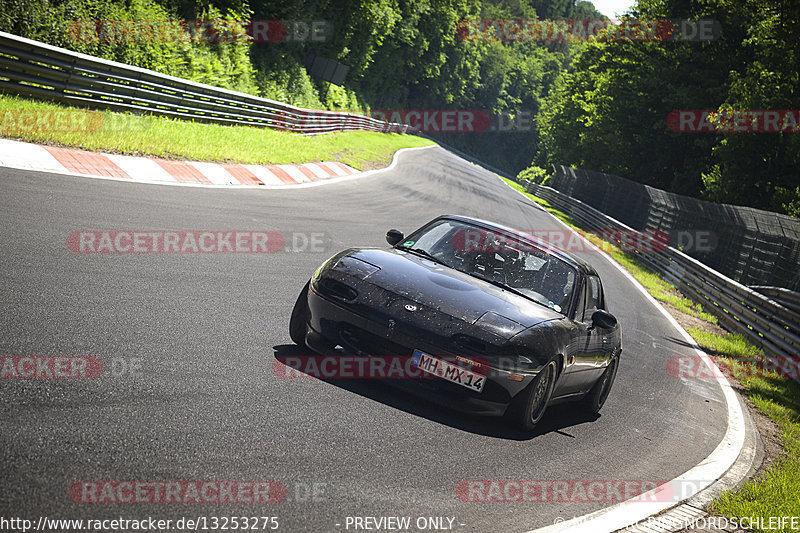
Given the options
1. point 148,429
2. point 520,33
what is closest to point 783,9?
point 148,429

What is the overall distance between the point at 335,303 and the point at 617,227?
27099mm

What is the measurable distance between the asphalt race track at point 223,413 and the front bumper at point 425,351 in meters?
0.19

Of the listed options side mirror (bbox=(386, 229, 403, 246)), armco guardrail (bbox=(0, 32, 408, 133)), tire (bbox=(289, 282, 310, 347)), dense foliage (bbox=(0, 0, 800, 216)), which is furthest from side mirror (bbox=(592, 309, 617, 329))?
dense foliage (bbox=(0, 0, 800, 216))

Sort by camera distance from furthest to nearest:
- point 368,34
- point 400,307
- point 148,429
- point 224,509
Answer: point 368,34 → point 400,307 → point 148,429 → point 224,509

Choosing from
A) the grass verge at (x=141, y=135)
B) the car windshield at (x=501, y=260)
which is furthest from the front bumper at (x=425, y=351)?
the grass verge at (x=141, y=135)

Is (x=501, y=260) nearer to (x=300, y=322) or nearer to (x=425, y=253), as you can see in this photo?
(x=425, y=253)

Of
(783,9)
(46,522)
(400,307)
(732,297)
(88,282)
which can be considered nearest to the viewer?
(46,522)

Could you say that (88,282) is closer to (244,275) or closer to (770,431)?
(244,275)

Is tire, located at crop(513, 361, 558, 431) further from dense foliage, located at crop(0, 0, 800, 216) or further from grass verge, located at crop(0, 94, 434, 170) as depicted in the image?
dense foliage, located at crop(0, 0, 800, 216)

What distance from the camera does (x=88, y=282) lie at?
6602 millimetres

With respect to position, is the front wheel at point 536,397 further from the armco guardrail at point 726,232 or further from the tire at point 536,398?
the armco guardrail at point 726,232

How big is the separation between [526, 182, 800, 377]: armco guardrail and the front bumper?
871 cm

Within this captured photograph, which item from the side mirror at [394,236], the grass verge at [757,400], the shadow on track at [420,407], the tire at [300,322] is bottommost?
the grass verge at [757,400]

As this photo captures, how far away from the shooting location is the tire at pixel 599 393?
7.48 m
